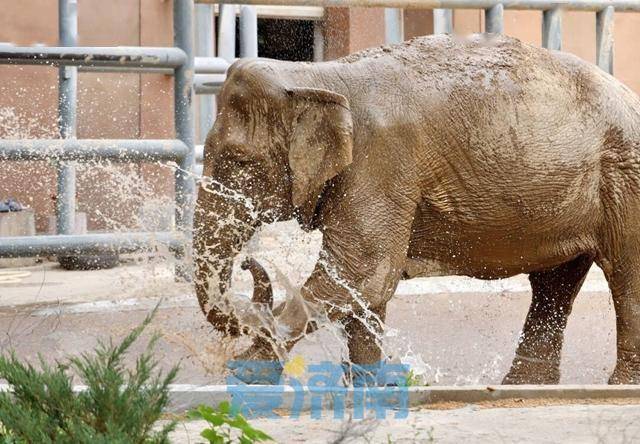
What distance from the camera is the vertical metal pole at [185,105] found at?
8.43 metres

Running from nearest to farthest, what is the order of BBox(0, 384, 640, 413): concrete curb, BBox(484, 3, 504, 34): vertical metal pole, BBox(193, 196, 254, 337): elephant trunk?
BBox(0, 384, 640, 413): concrete curb → BBox(193, 196, 254, 337): elephant trunk → BBox(484, 3, 504, 34): vertical metal pole

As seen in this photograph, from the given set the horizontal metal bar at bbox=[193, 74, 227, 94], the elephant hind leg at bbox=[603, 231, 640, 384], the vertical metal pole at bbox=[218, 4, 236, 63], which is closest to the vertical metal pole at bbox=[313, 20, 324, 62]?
the vertical metal pole at bbox=[218, 4, 236, 63]

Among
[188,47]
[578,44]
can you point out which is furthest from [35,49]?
[578,44]

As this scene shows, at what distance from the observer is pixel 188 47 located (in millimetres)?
8586

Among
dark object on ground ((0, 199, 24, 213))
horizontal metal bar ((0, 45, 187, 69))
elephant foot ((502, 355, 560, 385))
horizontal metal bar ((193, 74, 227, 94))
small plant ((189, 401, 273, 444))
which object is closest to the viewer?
small plant ((189, 401, 273, 444))

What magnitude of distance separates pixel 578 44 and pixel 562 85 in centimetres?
738

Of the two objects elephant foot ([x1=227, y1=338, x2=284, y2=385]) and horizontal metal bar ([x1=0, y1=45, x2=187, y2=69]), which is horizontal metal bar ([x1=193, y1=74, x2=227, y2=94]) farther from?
elephant foot ([x1=227, y1=338, x2=284, y2=385])

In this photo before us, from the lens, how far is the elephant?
605 cm

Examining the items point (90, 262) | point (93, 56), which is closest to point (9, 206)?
point (90, 262)

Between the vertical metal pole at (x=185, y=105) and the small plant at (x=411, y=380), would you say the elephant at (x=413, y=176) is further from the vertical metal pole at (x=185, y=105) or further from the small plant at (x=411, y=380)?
the vertical metal pole at (x=185, y=105)

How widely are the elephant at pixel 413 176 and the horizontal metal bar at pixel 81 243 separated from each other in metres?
1.81

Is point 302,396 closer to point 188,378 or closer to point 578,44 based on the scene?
point 188,378

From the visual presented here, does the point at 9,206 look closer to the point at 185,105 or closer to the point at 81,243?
the point at 185,105

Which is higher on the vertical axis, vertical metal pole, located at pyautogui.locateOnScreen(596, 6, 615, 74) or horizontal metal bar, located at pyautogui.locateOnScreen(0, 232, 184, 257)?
vertical metal pole, located at pyautogui.locateOnScreen(596, 6, 615, 74)
